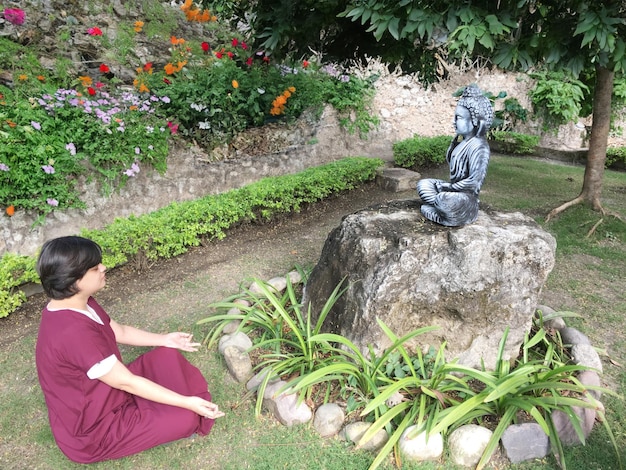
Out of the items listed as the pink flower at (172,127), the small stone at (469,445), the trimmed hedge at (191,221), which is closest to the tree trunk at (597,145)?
the trimmed hedge at (191,221)

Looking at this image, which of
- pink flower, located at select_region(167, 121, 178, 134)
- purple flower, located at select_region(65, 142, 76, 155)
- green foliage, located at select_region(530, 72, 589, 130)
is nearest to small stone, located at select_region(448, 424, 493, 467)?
purple flower, located at select_region(65, 142, 76, 155)

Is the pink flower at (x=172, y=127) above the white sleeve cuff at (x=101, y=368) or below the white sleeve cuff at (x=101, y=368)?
above

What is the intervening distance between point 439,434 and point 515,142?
9441 millimetres

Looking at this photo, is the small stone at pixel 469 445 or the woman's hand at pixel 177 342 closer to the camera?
the small stone at pixel 469 445

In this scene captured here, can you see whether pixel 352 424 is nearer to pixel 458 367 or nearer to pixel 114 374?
pixel 458 367

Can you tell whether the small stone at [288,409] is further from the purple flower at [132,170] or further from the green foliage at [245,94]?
the green foliage at [245,94]

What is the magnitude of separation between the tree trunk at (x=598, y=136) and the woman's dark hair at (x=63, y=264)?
6.10 meters

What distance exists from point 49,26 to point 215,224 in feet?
13.7

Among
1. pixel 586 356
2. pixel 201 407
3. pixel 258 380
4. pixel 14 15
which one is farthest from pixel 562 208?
pixel 14 15

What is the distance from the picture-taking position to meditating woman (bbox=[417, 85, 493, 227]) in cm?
319

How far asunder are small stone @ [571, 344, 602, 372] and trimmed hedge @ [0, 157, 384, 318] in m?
3.71

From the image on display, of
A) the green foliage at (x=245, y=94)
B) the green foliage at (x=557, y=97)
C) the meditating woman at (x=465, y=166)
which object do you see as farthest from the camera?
the green foliage at (x=557, y=97)

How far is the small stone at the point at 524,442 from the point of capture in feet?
8.50

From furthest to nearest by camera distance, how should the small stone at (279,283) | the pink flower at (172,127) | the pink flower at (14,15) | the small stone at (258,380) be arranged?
1. the pink flower at (14,15)
2. the pink flower at (172,127)
3. the small stone at (279,283)
4. the small stone at (258,380)
